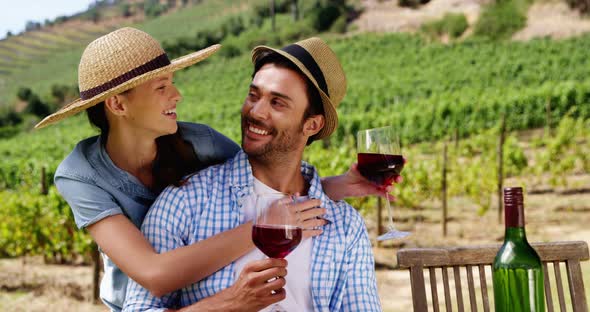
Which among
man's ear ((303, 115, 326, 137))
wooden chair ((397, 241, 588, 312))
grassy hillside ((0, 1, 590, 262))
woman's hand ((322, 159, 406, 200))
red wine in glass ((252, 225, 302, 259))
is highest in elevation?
man's ear ((303, 115, 326, 137))

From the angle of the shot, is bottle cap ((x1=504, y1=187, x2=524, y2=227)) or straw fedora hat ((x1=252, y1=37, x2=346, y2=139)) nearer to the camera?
bottle cap ((x1=504, y1=187, x2=524, y2=227))

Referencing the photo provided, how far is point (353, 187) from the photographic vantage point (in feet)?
8.05

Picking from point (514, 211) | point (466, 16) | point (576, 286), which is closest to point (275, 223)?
point (514, 211)

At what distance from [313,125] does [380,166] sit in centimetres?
26

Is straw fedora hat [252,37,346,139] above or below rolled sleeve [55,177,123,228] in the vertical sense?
above

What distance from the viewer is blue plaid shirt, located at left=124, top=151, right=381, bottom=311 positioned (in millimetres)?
2059

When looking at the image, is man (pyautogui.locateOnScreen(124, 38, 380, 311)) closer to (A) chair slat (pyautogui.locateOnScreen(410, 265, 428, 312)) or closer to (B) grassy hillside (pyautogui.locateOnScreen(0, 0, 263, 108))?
(A) chair slat (pyautogui.locateOnScreen(410, 265, 428, 312))

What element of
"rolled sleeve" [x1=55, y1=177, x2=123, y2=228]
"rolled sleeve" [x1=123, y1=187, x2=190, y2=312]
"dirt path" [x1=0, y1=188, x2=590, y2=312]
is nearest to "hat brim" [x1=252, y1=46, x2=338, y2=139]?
"rolled sleeve" [x1=123, y1=187, x2=190, y2=312]

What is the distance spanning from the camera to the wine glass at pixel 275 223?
62.6 inches

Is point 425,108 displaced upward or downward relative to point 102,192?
downward

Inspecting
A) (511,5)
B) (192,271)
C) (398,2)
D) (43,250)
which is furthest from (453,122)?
(398,2)

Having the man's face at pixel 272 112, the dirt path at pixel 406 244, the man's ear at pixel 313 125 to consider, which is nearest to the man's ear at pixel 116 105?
the man's face at pixel 272 112

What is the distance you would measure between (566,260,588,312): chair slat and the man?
1.88 ft

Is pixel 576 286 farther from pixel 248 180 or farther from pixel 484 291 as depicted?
pixel 248 180
